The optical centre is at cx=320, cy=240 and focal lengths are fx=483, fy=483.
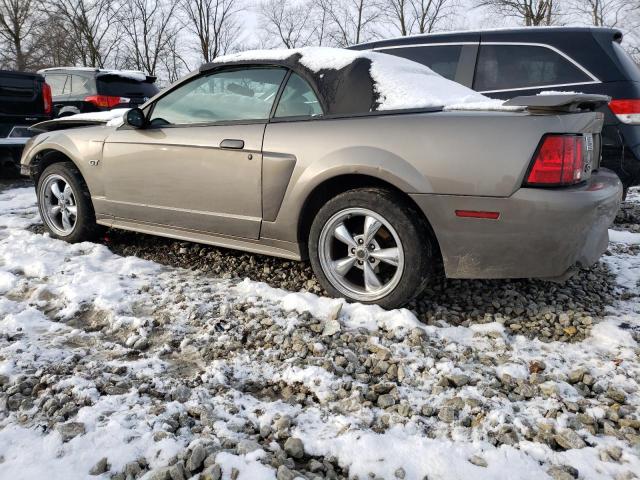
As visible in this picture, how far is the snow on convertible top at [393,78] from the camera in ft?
9.04

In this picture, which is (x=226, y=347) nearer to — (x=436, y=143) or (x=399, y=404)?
(x=399, y=404)

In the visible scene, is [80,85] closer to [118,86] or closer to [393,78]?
[118,86]

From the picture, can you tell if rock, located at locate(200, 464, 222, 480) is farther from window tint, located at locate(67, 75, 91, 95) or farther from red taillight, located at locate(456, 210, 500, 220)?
window tint, located at locate(67, 75, 91, 95)

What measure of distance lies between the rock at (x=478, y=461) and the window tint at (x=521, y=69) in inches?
148

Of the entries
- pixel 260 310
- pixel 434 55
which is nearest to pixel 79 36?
pixel 434 55

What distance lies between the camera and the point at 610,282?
3.22 m

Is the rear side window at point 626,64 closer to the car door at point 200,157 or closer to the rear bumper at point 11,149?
the car door at point 200,157

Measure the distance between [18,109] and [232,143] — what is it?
546cm

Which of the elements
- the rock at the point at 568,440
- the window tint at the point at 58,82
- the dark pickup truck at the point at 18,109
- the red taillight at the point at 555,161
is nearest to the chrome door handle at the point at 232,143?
the red taillight at the point at 555,161

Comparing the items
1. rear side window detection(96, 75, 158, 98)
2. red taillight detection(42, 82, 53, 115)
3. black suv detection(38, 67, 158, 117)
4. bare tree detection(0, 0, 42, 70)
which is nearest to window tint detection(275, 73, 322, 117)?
red taillight detection(42, 82, 53, 115)

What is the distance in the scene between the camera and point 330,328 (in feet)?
8.37

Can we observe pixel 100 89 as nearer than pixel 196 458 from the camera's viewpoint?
No

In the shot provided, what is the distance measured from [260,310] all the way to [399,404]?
107cm

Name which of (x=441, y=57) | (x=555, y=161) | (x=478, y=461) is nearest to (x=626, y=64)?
(x=441, y=57)
